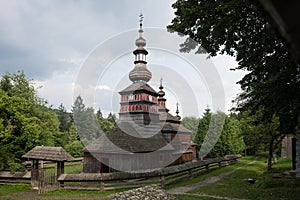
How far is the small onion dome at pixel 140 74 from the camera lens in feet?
110

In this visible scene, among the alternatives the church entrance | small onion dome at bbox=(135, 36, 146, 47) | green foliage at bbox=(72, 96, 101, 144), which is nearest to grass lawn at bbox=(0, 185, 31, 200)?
the church entrance

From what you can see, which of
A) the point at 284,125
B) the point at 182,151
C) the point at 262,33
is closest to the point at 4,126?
the point at 262,33

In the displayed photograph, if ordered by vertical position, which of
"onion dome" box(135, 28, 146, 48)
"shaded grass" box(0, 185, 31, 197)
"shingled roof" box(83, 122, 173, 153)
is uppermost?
"onion dome" box(135, 28, 146, 48)

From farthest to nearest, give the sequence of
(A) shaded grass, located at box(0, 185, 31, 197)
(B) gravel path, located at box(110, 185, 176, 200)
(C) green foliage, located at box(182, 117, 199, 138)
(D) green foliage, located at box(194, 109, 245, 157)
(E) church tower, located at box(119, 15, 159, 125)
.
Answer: (C) green foliage, located at box(182, 117, 199, 138) → (D) green foliage, located at box(194, 109, 245, 157) → (E) church tower, located at box(119, 15, 159, 125) → (A) shaded grass, located at box(0, 185, 31, 197) → (B) gravel path, located at box(110, 185, 176, 200)

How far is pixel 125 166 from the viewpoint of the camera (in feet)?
70.1

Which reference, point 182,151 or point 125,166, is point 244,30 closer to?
point 125,166

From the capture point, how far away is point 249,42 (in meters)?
11.1

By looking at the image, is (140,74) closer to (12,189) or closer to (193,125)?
(12,189)

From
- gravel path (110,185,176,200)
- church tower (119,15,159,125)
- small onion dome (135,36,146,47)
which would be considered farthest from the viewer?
small onion dome (135,36,146,47)

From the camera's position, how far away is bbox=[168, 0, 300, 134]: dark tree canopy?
9641 millimetres

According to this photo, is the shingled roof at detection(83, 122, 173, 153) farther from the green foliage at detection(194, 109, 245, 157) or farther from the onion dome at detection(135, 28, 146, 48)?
the green foliage at detection(194, 109, 245, 157)

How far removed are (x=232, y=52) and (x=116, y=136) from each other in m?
14.4

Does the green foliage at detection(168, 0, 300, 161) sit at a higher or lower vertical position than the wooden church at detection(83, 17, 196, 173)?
higher

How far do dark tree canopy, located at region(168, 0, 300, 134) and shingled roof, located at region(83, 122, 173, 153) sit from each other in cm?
1232
